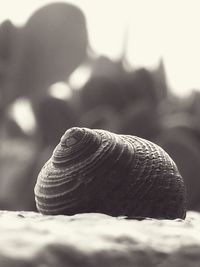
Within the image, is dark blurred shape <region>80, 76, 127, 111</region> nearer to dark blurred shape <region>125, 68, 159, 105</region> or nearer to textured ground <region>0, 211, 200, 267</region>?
dark blurred shape <region>125, 68, 159, 105</region>

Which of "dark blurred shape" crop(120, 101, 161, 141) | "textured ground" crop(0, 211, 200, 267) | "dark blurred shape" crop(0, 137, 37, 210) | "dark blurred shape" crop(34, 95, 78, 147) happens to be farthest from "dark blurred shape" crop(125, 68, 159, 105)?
"textured ground" crop(0, 211, 200, 267)

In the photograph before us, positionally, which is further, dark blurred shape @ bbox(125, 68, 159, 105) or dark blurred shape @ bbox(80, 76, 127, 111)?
dark blurred shape @ bbox(125, 68, 159, 105)

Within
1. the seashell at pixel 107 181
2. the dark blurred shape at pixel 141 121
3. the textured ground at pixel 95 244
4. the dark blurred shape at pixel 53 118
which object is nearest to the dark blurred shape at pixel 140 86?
the dark blurred shape at pixel 141 121

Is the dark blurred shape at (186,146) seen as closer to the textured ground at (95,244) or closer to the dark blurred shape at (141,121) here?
the dark blurred shape at (141,121)

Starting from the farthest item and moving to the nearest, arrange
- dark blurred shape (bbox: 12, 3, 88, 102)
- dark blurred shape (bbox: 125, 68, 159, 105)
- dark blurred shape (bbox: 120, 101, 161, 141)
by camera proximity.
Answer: dark blurred shape (bbox: 12, 3, 88, 102)
dark blurred shape (bbox: 125, 68, 159, 105)
dark blurred shape (bbox: 120, 101, 161, 141)

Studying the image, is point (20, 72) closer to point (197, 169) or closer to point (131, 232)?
point (197, 169)

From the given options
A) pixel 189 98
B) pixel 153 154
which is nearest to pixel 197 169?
pixel 189 98

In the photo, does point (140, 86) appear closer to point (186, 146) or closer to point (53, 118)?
point (186, 146)
